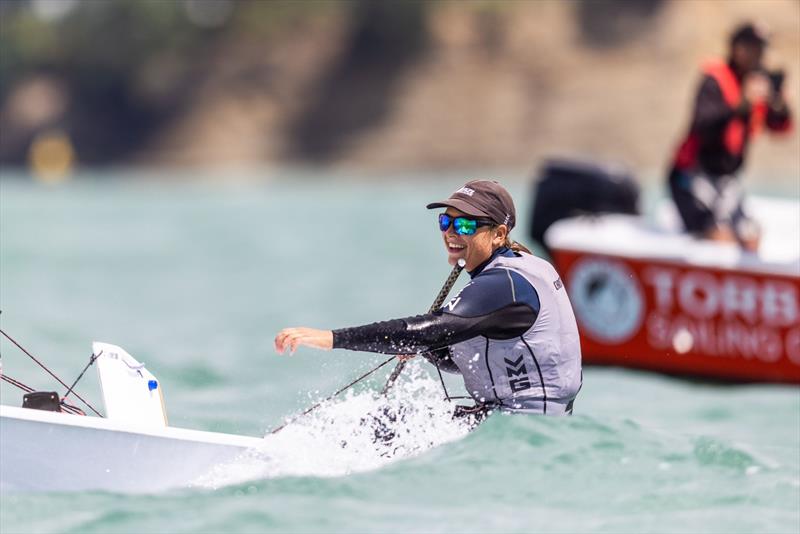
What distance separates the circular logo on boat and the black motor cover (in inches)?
27.5

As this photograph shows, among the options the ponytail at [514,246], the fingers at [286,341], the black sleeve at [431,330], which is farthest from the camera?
the ponytail at [514,246]

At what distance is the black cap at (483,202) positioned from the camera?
5156 mm

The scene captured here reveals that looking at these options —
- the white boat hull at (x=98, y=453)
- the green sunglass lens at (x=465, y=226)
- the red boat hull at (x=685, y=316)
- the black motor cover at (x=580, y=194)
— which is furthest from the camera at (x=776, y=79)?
the white boat hull at (x=98, y=453)

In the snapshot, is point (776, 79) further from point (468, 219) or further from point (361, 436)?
point (361, 436)

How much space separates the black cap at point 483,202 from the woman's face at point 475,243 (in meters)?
0.05

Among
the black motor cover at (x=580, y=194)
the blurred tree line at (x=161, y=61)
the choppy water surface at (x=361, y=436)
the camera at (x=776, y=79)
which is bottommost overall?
the choppy water surface at (x=361, y=436)

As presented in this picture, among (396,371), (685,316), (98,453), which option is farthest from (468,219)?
(685,316)

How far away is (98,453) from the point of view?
527 centimetres

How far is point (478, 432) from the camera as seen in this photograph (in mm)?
5504

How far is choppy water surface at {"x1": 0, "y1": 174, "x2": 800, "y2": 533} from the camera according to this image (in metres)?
5.25

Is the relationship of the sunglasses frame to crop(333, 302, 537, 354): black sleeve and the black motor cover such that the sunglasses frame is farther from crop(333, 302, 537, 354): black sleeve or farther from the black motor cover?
the black motor cover

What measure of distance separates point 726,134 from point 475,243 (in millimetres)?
4178

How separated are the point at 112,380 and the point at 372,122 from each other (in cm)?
3563

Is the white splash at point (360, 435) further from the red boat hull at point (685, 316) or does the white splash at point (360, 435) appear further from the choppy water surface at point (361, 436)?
the red boat hull at point (685, 316)
